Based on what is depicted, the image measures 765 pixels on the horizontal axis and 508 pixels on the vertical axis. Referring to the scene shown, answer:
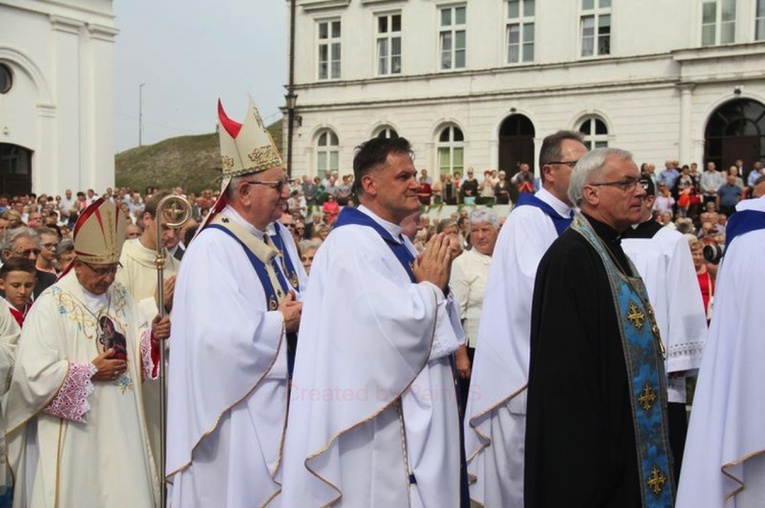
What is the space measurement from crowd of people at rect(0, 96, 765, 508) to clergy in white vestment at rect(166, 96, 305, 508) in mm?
12

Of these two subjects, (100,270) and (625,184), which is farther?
(100,270)

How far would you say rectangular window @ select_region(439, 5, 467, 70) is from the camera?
109ft

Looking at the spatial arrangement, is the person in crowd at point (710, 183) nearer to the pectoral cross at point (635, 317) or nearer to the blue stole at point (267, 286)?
the blue stole at point (267, 286)

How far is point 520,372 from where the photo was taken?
5.56 m

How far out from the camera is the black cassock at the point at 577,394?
3820 millimetres

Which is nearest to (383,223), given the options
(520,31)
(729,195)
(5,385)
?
(5,385)

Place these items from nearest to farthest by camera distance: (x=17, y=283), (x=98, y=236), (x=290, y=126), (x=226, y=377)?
(x=226, y=377)
(x=98, y=236)
(x=17, y=283)
(x=290, y=126)

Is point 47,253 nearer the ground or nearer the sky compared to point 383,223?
nearer the ground

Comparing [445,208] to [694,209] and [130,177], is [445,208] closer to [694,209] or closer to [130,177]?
[694,209]

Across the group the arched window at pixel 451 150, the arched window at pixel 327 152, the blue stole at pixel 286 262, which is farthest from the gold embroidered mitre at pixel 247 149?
the arched window at pixel 327 152

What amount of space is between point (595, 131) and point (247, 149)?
87.5 ft

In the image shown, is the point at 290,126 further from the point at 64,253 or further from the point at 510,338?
the point at 510,338

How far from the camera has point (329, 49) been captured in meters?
36.0

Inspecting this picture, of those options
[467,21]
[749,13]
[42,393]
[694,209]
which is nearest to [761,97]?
[749,13]
